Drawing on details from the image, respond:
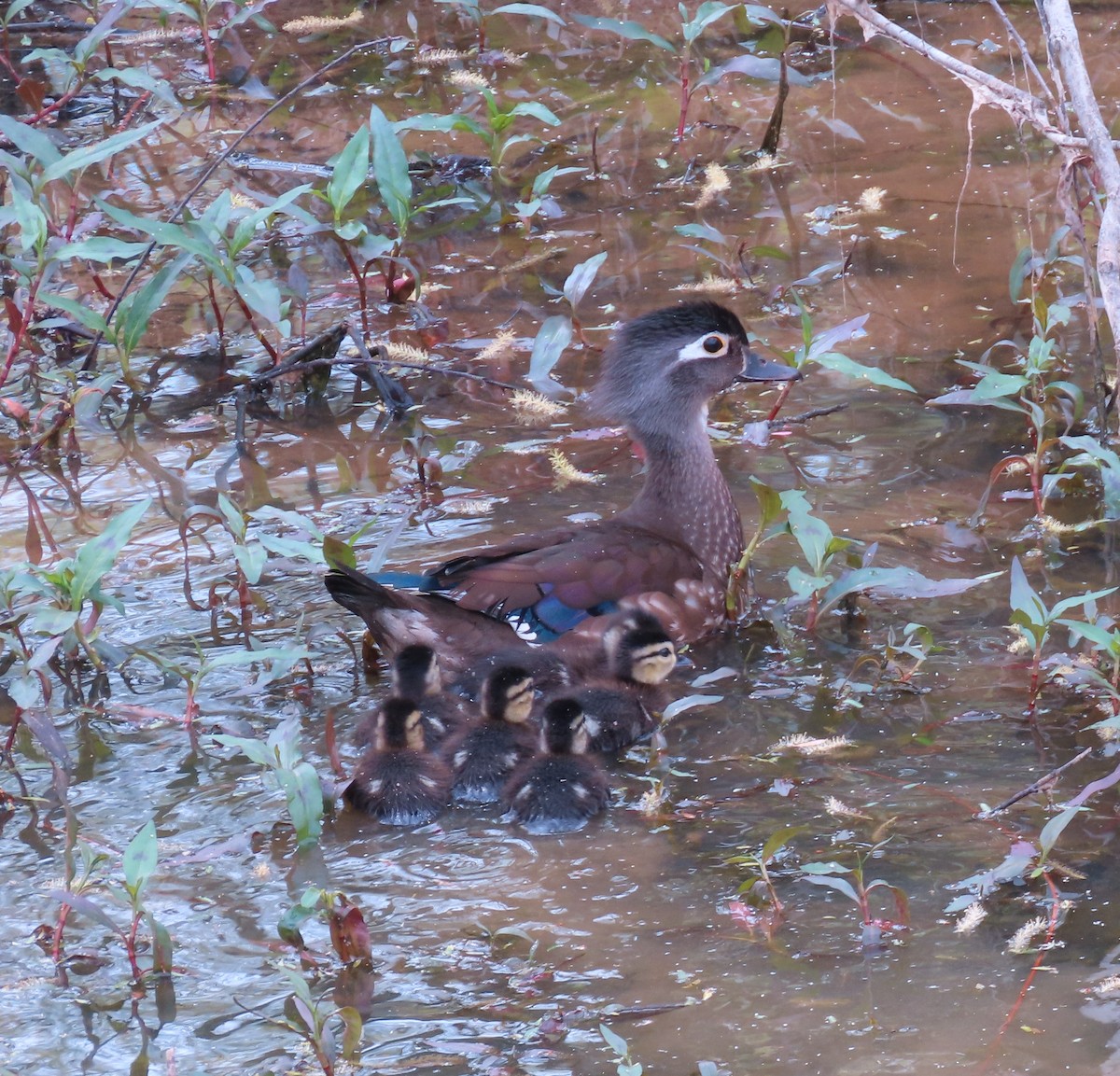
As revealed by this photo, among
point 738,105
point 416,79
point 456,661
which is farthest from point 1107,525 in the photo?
point 416,79

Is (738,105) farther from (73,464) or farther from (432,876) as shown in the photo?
(432,876)

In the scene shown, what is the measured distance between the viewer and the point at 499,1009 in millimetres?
3158

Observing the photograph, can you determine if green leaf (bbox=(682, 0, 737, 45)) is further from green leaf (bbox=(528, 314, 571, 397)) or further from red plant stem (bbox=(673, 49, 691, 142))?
green leaf (bbox=(528, 314, 571, 397))

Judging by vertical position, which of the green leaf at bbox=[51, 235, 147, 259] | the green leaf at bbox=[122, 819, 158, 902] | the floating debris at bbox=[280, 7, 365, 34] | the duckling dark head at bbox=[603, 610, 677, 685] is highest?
the floating debris at bbox=[280, 7, 365, 34]

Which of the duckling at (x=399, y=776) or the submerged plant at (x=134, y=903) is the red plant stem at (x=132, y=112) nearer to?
the duckling at (x=399, y=776)

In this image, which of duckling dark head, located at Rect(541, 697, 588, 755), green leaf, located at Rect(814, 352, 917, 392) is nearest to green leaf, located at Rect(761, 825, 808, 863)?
duckling dark head, located at Rect(541, 697, 588, 755)

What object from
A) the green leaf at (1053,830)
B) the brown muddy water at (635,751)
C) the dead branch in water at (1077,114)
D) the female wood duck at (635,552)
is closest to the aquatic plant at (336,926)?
the brown muddy water at (635,751)

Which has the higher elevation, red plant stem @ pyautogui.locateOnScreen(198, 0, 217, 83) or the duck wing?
red plant stem @ pyautogui.locateOnScreen(198, 0, 217, 83)

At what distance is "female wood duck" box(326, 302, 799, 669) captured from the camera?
4527mm

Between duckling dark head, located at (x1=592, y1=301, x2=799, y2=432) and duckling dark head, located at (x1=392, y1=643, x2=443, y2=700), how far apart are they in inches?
58.3

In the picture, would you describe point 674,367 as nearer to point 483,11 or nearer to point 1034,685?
point 1034,685

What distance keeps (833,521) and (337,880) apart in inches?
90.2

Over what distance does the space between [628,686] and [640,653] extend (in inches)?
4.5

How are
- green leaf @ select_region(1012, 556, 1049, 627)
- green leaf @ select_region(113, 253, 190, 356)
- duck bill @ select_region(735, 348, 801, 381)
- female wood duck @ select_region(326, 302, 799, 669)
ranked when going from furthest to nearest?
green leaf @ select_region(113, 253, 190, 356), duck bill @ select_region(735, 348, 801, 381), female wood duck @ select_region(326, 302, 799, 669), green leaf @ select_region(1012, 556, 1049, 627)
